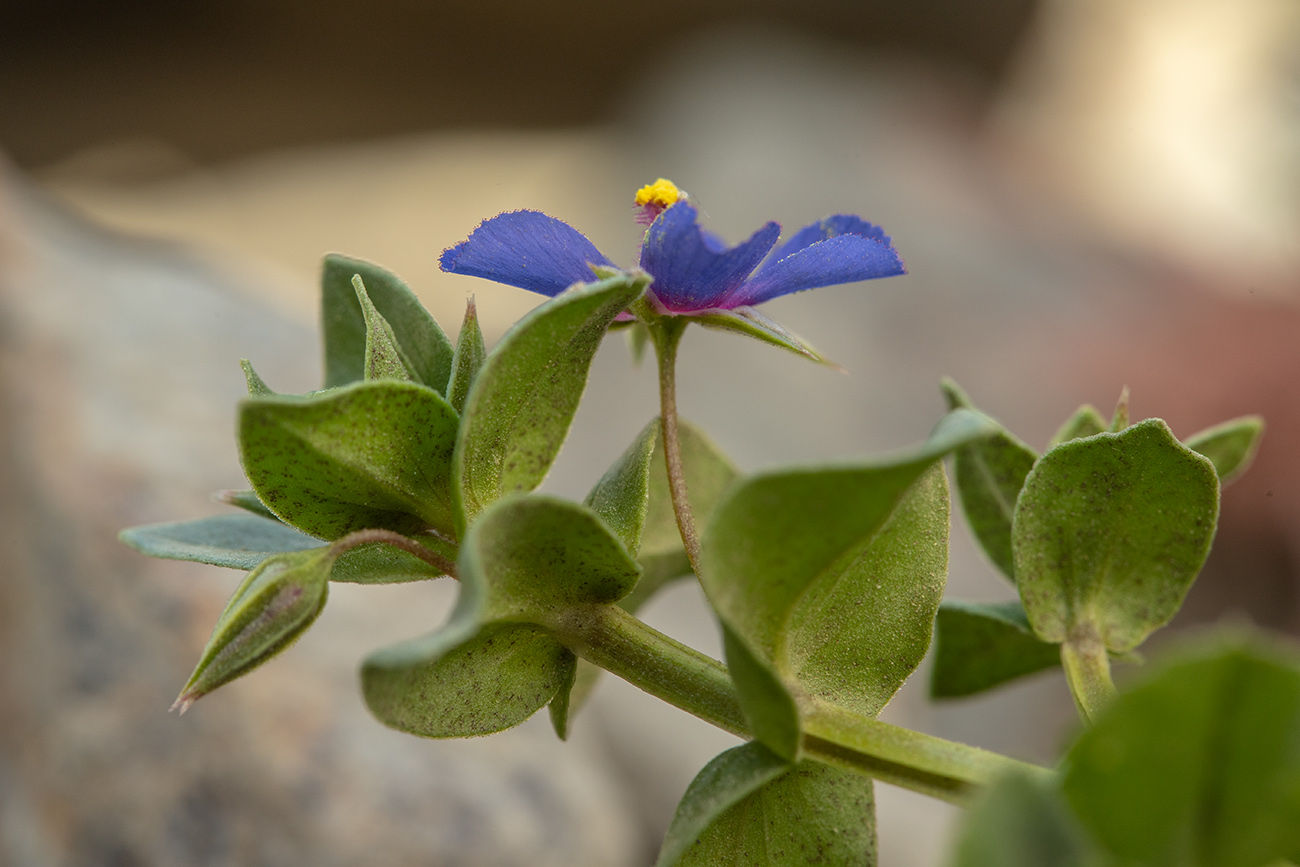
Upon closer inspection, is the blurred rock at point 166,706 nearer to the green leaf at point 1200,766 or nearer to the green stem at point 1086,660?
the green stem at point 1086,660

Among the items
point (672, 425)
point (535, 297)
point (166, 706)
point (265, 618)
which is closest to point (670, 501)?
point (672, 425)

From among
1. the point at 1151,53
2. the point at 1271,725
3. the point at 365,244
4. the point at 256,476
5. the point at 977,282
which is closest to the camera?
the point at 1271,725

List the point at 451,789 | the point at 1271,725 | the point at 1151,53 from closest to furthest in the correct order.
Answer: the point at 1271,725 → the point at 451,789 → the point at 1151,53

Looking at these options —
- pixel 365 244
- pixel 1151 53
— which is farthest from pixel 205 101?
pixel 1151 53

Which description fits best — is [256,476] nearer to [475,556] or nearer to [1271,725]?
[475,556]

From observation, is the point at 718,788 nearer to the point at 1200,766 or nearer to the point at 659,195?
the point at 1200,766

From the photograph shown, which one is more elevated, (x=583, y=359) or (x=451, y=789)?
(x=583, y=359)
